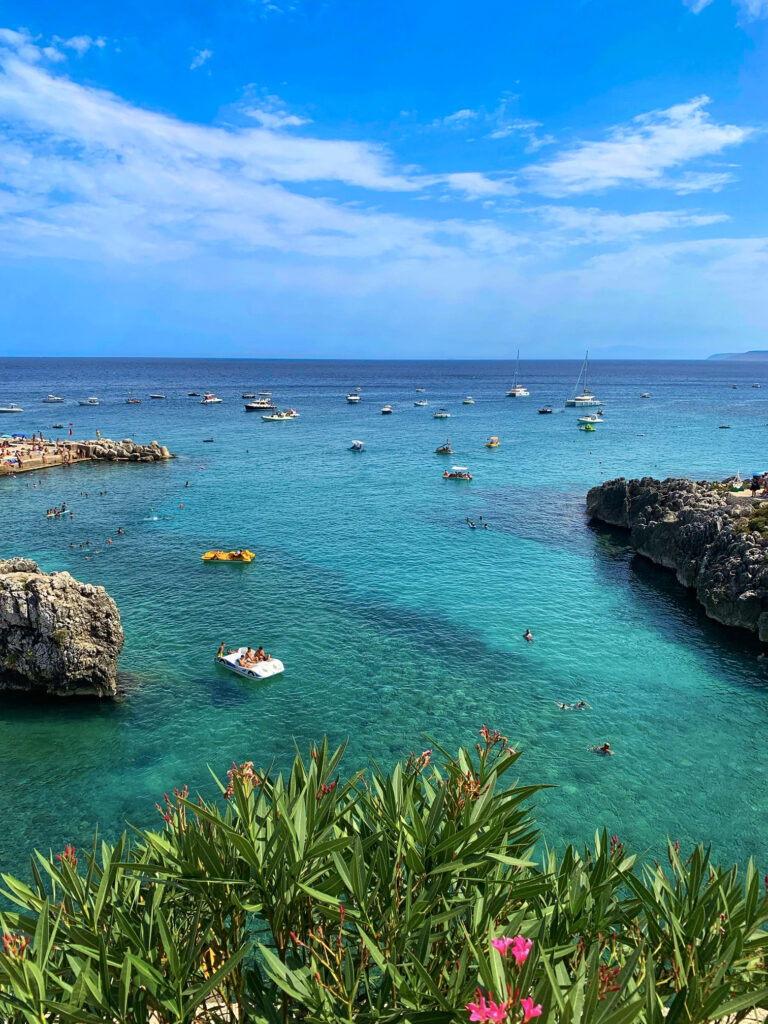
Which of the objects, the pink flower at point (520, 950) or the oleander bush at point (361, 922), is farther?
the oleander bush at point (361, 922)

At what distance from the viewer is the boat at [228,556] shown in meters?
46.9

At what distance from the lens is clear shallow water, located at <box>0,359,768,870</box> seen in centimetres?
2380

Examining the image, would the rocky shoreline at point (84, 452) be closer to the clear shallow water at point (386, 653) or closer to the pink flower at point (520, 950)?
the clear shallow water at point (386, 653)

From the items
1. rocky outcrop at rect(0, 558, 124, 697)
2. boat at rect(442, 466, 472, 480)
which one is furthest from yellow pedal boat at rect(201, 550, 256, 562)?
boat at rect(442, 466, 472, 480)

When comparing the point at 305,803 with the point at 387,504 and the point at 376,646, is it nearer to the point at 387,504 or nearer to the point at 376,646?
the point at 376,646

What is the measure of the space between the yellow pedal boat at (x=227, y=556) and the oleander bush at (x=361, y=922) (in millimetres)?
36556

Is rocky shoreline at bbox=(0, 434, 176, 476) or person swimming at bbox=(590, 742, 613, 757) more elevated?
rocky shoreline at bbox=(0, 434, 176, 476)

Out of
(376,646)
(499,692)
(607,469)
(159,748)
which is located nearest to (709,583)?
(499,692)

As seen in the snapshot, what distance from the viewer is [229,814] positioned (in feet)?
35.3

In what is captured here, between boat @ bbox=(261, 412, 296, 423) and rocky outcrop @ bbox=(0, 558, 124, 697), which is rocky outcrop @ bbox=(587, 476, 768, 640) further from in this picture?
boat @ bbox=(261, 412, 296, 423)

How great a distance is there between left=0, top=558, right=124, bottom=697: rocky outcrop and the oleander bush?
1993 centimetres

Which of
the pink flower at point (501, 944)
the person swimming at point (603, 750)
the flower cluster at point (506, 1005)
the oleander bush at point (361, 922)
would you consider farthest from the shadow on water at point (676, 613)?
the flower cluster at point (506, 1005)

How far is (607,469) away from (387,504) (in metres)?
34.1

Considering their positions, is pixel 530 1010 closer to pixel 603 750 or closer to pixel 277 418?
pixel 603 750
